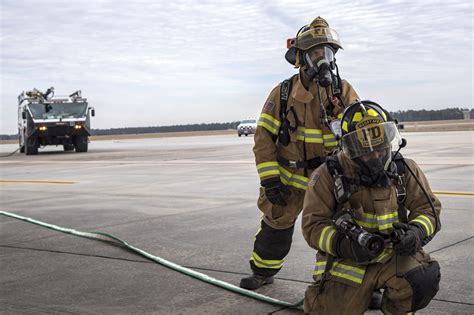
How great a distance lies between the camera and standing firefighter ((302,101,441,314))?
326cm

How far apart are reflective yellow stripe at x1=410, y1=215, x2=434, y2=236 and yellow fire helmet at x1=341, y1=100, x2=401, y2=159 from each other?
1.30ft

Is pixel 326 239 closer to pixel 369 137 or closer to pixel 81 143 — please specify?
pixel 369 137

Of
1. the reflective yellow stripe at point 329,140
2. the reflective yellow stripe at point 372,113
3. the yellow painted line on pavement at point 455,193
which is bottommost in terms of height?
the yellow painted line on pavement at point 455,193

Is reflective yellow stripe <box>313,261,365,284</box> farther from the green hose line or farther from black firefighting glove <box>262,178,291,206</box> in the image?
black firefighting glove <box>262,178,291,206</box>

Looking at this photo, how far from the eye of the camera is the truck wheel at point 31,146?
27494mm

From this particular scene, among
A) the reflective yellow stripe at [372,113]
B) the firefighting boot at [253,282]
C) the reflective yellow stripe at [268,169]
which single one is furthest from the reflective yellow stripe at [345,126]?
the firefighting boot at [253,282]

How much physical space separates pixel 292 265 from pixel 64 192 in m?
7.20

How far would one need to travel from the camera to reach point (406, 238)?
314 cm

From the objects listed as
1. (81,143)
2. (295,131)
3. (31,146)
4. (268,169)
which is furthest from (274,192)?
(31,146)

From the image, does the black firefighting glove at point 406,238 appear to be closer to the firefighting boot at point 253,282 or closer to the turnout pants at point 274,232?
the turnout pants at point 274,232

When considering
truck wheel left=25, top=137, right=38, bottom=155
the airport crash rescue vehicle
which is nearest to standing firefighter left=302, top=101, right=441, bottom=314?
the airport crash rescue vehicle

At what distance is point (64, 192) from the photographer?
11602 mm

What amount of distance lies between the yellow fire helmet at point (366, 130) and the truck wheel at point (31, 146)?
25513mm

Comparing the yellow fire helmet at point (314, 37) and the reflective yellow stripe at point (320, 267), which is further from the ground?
the yellow fire helmet at point (314, 37)
